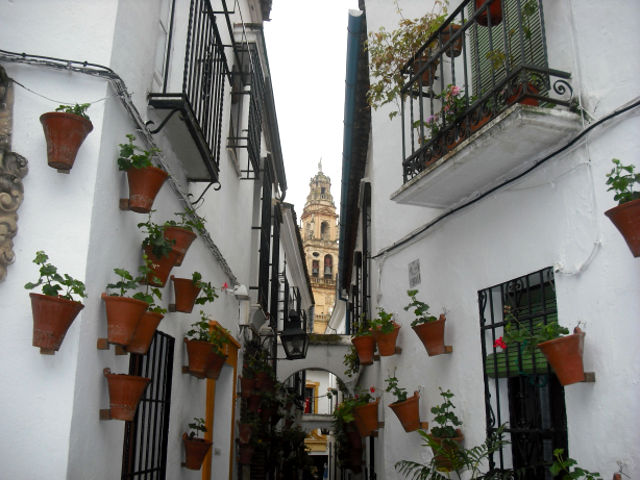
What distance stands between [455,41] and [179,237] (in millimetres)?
2660

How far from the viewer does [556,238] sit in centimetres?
407

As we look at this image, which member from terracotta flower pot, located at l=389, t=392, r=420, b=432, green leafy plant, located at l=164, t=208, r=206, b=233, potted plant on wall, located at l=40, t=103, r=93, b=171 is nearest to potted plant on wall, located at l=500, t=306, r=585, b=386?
terracotta flower pot, located at l=389, t=392, r=420, b=432

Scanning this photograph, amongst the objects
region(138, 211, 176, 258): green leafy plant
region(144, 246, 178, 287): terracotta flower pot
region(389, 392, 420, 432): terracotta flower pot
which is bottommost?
region(389, 392, 420, 432): terracotta flower pot

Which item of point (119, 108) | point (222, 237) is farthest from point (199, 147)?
point (222, 237)

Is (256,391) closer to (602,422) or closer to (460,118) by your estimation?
(460,118)

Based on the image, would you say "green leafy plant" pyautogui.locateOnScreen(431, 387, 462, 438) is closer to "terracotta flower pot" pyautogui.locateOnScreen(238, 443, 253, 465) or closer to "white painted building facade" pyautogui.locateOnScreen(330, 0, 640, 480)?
"white painted building facade" pyautogui.locateOnScreen(330, 0, 640, 480)

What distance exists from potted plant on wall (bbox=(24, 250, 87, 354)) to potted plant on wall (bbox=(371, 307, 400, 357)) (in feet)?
12.2

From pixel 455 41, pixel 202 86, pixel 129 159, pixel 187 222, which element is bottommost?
pixel 187 222

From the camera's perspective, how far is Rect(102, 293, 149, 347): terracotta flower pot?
3445mm

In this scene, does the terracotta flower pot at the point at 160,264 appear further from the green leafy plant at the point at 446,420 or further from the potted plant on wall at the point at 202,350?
the green leafy plant at the point at 446,420

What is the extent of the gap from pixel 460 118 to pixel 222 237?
352 centimetres

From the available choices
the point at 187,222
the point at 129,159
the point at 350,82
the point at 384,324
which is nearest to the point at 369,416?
the point at 384,324

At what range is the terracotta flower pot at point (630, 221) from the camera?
307cm

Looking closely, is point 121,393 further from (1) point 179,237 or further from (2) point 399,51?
(2) point 399,51
